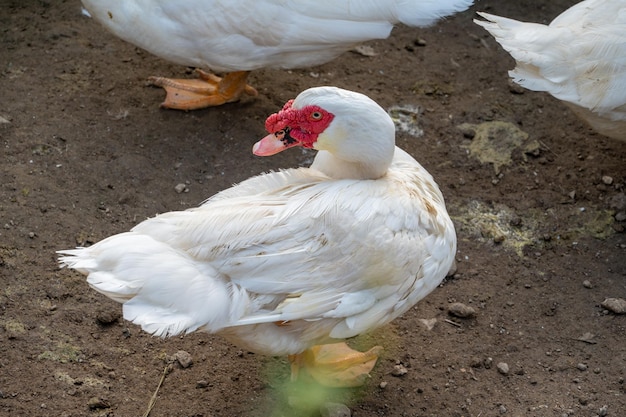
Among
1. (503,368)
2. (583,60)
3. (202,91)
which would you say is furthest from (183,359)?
(583,60)

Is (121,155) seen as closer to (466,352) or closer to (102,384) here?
(102,384)

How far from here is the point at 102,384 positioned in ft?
11.8

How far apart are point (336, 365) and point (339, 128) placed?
1.21 metres

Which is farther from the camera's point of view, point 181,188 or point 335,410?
point 181,188

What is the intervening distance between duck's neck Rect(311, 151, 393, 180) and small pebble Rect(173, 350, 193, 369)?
1107mm

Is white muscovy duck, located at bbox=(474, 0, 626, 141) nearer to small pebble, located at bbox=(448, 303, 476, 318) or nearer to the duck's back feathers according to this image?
the duck's back feathers

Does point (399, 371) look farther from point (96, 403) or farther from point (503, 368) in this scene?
point (96, 403)

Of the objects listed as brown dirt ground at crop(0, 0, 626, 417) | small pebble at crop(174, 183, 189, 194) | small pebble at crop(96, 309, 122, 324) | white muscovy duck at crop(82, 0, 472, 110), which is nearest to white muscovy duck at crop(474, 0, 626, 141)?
white muscovy duck at crop(82, 0, 472, 110)

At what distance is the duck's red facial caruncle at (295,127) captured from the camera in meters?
3.27

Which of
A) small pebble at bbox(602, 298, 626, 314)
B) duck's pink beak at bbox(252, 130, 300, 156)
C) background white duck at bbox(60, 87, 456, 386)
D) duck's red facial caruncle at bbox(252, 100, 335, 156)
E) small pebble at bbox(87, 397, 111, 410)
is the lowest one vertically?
small pebble at bbox(87, 397, 111, 410)

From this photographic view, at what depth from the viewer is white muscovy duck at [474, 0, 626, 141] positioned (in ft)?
13.9

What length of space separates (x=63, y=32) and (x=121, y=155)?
1386mm

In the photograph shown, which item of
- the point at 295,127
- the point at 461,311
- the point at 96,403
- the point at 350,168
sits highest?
the point at 295,127

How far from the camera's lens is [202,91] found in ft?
17.6
